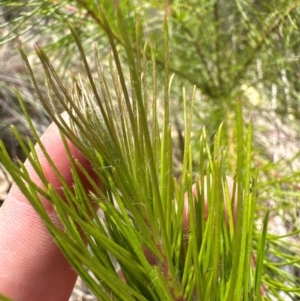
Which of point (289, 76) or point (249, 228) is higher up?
point (289, 76)

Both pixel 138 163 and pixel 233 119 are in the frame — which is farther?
pixel 233 119

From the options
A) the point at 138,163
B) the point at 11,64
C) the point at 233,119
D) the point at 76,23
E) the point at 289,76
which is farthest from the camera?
the point at 11,64

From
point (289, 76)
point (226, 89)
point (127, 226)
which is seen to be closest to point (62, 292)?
point (127, 226)

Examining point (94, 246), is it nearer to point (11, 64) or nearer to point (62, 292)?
point (62, 292)

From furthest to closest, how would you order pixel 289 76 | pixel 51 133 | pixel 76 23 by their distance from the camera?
pixel 289 76
pixel 76 23
pixel 51 133

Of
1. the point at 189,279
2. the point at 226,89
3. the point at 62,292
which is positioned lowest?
the point at 62,292
